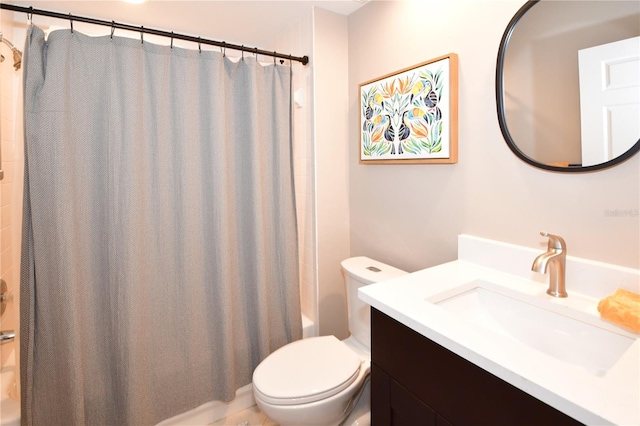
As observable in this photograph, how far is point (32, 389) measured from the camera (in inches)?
50.0

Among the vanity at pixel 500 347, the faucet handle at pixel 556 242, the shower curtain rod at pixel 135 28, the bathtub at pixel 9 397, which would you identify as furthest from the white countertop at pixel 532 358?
the bathtub at pixel 9 397

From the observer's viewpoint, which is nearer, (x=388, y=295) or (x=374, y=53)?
(x=388, y=295)

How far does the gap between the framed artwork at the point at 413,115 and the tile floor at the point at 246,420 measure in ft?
4.99

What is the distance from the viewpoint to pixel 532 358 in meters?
0.66

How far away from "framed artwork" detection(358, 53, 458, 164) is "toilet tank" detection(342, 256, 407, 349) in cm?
53

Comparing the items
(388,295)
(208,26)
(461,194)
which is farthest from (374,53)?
(388,295)

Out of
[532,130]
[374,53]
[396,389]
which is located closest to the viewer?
[396,389]

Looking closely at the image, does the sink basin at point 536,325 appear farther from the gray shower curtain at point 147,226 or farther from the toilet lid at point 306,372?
the gray shower curtain at point 147,226

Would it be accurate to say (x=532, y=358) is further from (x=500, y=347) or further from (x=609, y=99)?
(x=609, y=99)

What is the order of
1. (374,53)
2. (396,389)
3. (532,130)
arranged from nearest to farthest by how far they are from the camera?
1. (396,389)
2. (532,130)
3. (374,53)

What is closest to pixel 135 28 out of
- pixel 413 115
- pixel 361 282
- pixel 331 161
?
pixel 331 161

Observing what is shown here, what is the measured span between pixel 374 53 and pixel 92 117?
139 centimetres

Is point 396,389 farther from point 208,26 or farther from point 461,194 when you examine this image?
point 208,26

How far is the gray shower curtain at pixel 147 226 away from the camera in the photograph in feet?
4.16
